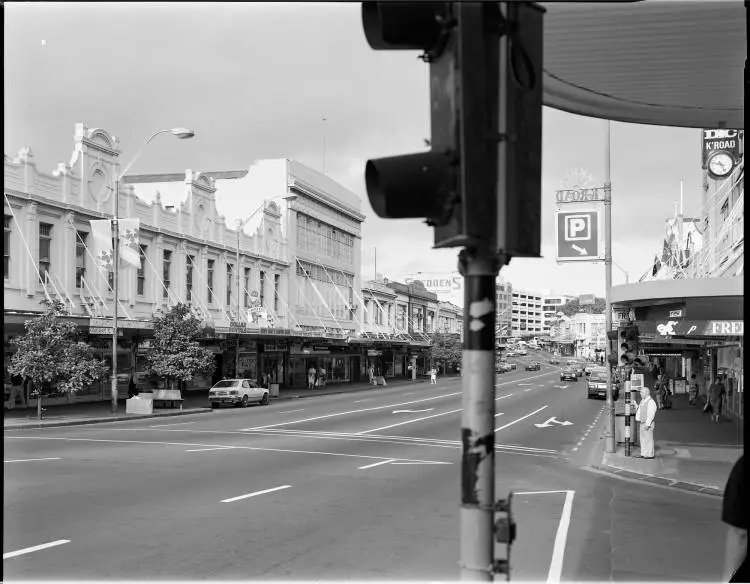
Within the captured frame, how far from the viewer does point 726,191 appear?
31016 mm

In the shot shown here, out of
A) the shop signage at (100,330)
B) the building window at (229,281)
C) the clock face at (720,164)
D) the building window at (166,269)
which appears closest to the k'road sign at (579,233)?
the clock face at (720,164)

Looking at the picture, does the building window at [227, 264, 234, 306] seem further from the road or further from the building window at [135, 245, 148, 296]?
the road

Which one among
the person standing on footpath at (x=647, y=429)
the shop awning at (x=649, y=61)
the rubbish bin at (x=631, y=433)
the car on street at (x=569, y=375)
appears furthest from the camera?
the car on street at (x=569, y=375)

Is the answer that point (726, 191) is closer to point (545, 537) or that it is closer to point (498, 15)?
point (545, 537)

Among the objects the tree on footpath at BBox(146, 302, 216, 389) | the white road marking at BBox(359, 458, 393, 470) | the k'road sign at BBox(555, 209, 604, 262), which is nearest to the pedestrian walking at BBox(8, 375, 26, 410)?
the tree on footpath at BBox(146, 302, 216, 389)

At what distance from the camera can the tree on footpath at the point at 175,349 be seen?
1473 inches

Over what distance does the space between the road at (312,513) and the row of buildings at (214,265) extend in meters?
15.5

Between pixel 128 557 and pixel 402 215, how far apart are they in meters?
7.00

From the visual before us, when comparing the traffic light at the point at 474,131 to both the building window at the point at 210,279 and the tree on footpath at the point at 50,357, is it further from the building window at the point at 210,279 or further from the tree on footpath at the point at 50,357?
the building window at the point at 210,279

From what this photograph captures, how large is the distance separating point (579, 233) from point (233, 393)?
21896 millimetres

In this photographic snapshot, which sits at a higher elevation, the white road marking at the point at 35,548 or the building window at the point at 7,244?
the building window at the point at 7,244

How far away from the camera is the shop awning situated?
6.36 meters

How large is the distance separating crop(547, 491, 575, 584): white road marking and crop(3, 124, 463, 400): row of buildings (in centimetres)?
2549

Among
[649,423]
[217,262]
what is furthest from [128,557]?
[217,262]
